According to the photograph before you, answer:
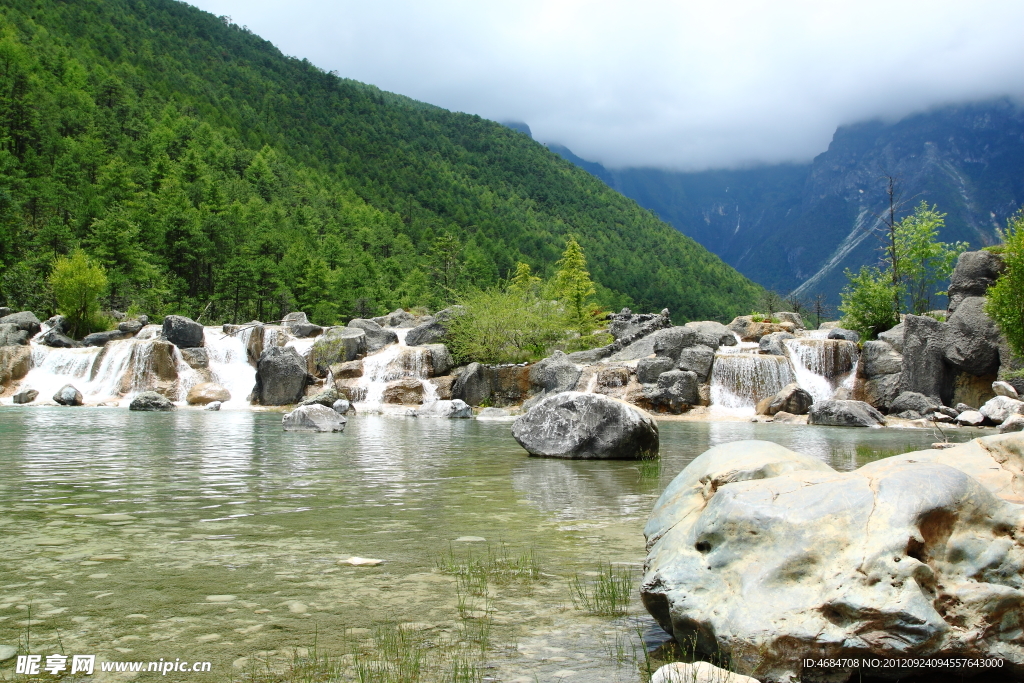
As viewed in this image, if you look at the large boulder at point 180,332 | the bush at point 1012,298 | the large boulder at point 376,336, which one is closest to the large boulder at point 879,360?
the bush at point 1012,298

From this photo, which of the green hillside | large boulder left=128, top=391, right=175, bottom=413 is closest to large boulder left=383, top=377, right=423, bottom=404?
large boulder left=128, top=391, right=175, bottom=413

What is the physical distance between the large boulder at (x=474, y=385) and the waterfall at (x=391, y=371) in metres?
2.01

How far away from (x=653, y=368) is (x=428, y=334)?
17.3 m

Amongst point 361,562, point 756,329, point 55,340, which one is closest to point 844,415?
point 756,329

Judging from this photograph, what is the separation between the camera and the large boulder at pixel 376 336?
47.7 metres

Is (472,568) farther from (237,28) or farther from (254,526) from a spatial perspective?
(237,28)

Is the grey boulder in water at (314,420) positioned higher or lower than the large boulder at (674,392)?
lower

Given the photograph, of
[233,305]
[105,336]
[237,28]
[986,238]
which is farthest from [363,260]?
[986,238]

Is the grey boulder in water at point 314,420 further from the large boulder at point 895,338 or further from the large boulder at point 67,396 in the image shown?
the large boulder at point 895,338

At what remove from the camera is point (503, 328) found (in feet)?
153

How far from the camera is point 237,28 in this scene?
185250mm

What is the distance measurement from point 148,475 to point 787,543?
11.6 metres

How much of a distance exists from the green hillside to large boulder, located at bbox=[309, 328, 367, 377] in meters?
24.8

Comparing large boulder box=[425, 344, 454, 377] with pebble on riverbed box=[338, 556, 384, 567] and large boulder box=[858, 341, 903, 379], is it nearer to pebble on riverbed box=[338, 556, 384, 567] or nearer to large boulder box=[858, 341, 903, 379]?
large boulder box=[858, 341, 903, 379]
